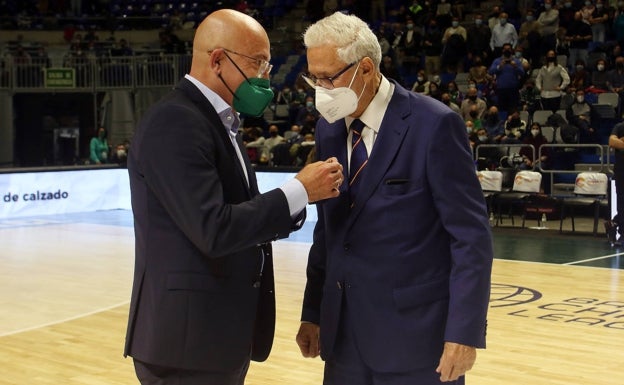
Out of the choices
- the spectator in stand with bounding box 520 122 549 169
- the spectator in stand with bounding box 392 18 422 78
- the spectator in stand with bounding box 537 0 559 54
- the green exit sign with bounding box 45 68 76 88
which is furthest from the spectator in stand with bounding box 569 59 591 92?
the green exit sign with bounding box 45 68 76 88

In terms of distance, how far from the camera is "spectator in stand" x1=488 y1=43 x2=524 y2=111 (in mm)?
16703

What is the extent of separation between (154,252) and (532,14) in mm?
16651

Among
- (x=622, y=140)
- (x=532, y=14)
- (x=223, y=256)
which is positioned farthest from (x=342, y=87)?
(x=532, y=14)

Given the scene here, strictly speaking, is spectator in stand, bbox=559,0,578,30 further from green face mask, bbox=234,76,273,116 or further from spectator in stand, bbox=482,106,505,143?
green face mask, bbox=234,76,273,116

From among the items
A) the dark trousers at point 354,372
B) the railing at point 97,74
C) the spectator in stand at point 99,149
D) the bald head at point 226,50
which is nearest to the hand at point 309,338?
the dark trousers at point 354,372

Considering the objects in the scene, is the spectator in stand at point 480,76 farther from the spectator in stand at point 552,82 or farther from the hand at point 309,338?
the hand at point 309,338

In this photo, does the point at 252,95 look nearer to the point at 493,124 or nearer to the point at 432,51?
the point at 493,124

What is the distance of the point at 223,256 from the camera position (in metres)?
2.60

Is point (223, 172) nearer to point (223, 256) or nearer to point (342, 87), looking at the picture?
point (223, 256)

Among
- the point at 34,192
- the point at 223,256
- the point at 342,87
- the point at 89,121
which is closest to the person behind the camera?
the point at 223,256

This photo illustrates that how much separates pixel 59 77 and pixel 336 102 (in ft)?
66.7

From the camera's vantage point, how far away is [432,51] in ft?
63.0

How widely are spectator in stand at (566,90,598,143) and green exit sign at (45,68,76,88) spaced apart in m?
11.9

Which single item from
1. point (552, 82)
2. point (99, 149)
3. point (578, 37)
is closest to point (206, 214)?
point (552, 82)
